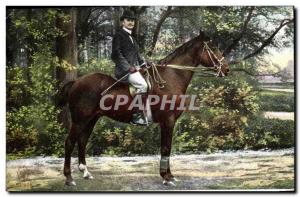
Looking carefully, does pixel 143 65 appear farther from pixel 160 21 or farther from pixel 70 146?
pixel 70 146

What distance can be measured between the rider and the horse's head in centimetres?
67

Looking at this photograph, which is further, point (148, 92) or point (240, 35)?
point (240, 35)

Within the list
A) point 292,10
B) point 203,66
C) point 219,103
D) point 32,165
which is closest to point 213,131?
point 219,103

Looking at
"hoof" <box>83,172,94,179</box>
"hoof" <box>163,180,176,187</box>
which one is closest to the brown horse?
"hoof" <box>163,180,176,187</box>

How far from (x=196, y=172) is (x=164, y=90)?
989 mm

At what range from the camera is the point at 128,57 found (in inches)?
257

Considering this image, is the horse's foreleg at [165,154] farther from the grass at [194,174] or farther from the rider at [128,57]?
the rider at [128,57]

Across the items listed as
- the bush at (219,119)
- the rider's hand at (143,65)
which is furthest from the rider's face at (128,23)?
the bush at (219,119)

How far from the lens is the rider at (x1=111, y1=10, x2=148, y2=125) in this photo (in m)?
6.46

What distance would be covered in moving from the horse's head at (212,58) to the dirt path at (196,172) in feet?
3.17

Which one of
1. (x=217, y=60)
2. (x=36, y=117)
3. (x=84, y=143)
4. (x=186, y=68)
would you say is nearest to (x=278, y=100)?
(x=217, y=60)

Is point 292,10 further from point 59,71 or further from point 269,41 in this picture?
point 59,71

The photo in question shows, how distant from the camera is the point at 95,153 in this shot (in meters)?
6.66

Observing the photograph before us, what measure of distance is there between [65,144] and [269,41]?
2.58 m
